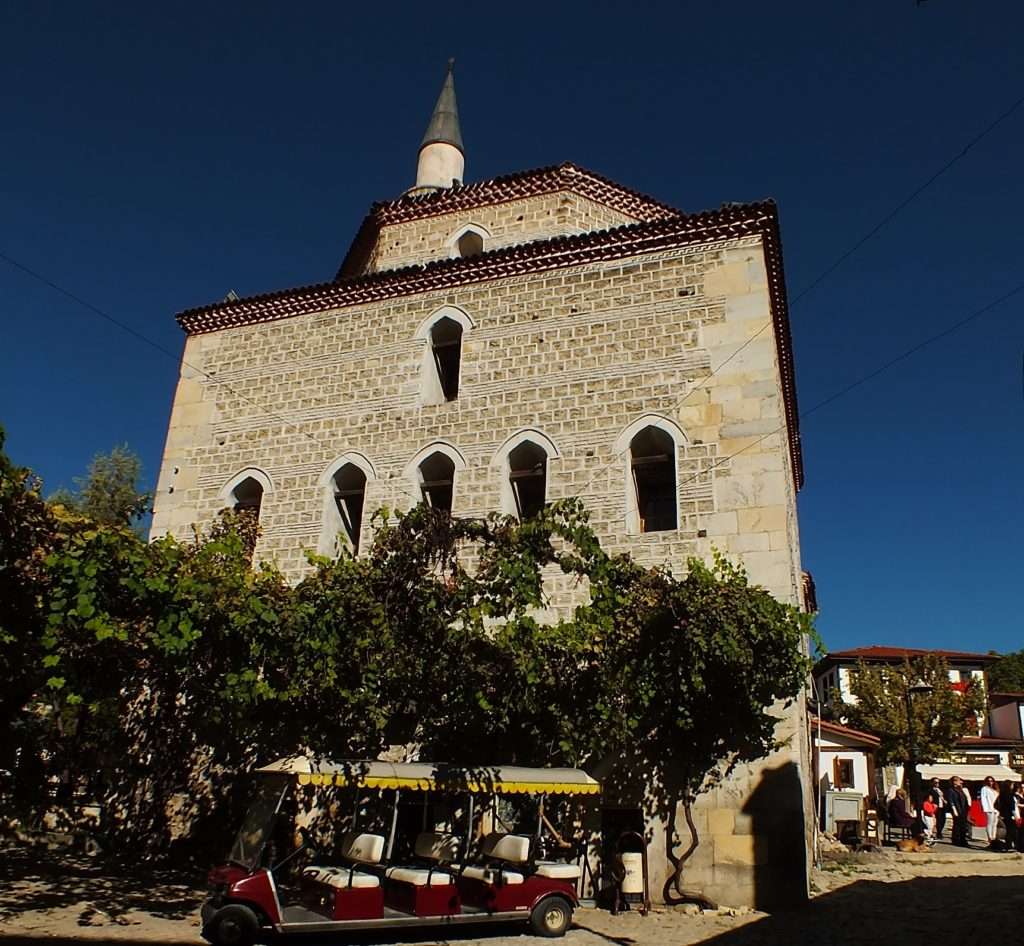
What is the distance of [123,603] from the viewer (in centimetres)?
773

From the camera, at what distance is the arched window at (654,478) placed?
36.3 feet

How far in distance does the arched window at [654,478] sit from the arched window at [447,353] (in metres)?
3.23

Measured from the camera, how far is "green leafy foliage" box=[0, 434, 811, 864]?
7.66 meters

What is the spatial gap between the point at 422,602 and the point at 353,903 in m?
2.96

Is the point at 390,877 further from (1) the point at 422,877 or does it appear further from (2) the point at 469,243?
(2) the point at 469,243

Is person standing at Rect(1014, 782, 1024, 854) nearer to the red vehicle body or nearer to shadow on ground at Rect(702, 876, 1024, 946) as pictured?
shadow on ground at Rect(702, 876, 1024, 946)

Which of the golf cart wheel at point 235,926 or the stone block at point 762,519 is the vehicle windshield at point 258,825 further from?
the stone block at point 762,519

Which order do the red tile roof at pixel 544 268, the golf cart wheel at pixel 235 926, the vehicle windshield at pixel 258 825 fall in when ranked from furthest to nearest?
the red tile roof at pixel 544 268 < the vehicle windshield at pixel 258 825 < the golf cart wheel at pixel 235 926

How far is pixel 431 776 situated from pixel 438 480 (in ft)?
17.3

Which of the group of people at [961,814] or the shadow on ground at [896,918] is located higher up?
the group of people at [961,814]

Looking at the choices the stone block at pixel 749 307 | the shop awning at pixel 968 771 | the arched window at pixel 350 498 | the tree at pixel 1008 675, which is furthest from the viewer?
the tree at pixel 1008 675

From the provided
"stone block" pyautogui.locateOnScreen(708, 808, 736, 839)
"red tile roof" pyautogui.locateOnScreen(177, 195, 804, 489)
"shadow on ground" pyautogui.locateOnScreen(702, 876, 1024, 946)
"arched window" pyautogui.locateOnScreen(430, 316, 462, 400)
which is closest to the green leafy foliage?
"stone block" pyautogui.locateOnScreen(708, 808, 736, 839)

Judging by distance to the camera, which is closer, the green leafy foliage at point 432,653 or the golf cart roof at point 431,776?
the golf cart roof at point 431,776

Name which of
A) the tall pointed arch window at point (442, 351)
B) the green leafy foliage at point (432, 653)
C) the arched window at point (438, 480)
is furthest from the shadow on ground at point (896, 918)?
the tall pointed arch window at point (442, 351)
